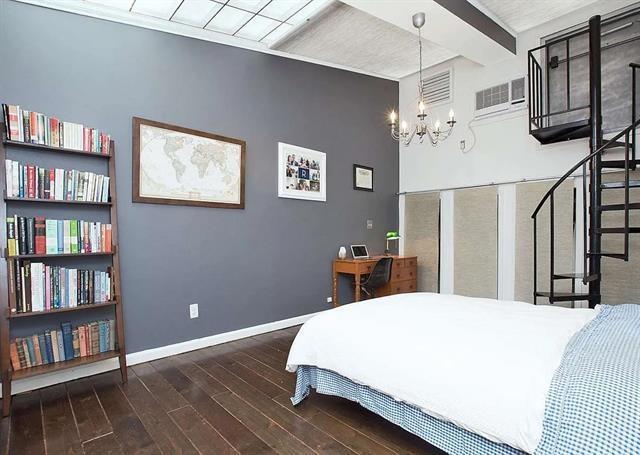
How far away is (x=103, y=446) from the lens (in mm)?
1809

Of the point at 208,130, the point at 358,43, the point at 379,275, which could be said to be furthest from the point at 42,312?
the point at 358,43

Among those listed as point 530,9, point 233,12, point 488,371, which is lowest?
point 488,371

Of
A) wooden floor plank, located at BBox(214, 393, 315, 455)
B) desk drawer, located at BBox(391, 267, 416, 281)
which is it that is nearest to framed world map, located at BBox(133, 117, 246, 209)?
wooden floor plank, located at BBox(214, 393, 315, 455)

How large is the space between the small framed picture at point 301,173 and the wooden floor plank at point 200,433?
2.38 metres

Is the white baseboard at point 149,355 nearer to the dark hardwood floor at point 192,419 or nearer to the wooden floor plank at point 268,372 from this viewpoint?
the dark hardwood floor at point 192,419

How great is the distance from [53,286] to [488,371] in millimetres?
2679

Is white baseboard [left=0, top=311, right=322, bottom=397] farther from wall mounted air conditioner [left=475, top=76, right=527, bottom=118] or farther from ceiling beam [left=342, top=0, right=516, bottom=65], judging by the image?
wall mounted air conditioner [left=475, top=76, right=527, bottom=118]

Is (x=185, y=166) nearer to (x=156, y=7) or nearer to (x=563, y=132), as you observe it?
(x=156, y=7)

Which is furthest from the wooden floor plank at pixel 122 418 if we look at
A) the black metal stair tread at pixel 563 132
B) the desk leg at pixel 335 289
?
the black metal stair tread at pixel 563 132

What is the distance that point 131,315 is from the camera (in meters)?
2.89

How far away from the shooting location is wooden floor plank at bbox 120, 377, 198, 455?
1.80 meters

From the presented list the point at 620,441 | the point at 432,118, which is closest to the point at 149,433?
the point at 620,441

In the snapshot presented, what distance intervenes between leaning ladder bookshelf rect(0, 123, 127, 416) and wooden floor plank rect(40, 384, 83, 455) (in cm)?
21

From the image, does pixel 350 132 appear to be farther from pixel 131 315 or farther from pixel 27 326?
pixel 27 326
